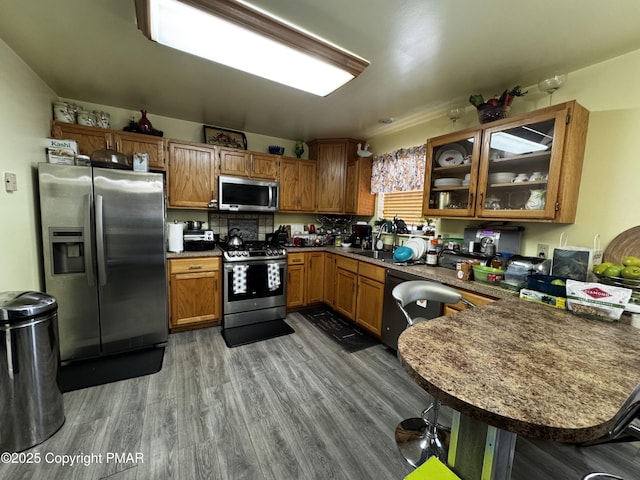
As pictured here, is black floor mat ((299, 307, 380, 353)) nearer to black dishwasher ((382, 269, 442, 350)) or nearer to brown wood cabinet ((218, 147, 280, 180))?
black dishwasher ((382, 269, 442, 350))

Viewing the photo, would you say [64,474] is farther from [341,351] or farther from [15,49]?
[15,49]

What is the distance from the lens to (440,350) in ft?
2.86

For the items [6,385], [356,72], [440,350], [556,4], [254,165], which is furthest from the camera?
[254,165]

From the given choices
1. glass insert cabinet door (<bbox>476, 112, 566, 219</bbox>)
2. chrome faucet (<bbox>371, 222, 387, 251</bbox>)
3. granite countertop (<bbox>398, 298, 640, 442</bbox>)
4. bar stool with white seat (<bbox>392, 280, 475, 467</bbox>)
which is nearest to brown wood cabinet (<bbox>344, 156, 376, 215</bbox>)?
chrome faucet (<bbox>371, 222, 387, 251</bbox>)

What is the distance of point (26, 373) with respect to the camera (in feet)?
4.74

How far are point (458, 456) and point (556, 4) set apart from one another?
211 cm

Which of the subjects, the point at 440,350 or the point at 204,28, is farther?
the point at 204,28

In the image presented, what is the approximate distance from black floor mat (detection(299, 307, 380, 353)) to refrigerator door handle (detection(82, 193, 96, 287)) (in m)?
2.22

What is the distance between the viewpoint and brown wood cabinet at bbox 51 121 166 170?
7.97 ft

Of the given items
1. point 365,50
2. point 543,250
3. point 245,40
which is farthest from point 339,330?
point 245,40

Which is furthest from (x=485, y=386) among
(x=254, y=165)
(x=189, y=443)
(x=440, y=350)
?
(x=254, y=165)

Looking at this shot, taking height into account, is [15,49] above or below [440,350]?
above

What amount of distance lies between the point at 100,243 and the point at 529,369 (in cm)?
285

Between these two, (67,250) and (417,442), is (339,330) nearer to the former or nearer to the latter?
(417,442)
